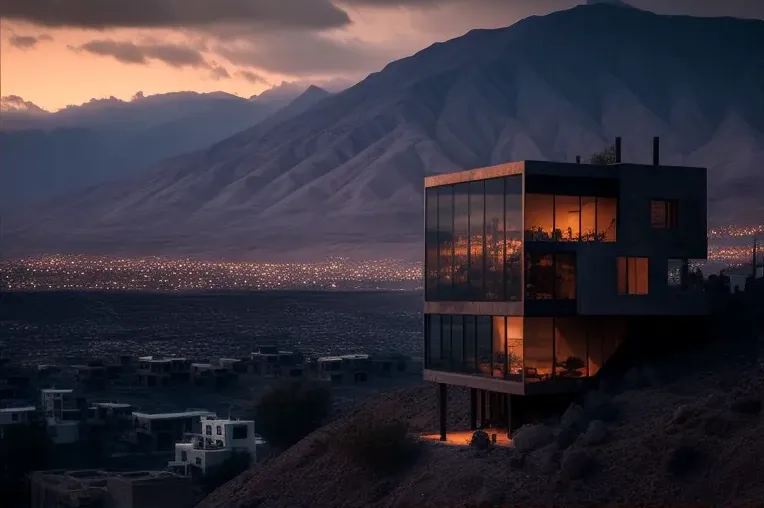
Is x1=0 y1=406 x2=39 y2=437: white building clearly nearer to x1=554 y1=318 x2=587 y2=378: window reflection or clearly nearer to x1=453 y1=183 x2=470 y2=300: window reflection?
x1=453 y1=183 x2=470 y2=300: window reflection

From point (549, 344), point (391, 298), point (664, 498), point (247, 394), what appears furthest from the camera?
point (391, 298)

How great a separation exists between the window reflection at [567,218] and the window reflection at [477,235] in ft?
5.68

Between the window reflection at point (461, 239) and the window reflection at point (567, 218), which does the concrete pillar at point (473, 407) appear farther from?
the window reflection at point (567, 218)

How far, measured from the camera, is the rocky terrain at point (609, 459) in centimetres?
2522

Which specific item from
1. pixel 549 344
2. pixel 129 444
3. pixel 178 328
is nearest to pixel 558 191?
pixel 549 344

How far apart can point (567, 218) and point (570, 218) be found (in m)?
0.08

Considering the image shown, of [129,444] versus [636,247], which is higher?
[636,247]

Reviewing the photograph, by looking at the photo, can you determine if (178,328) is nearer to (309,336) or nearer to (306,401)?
(309,336)

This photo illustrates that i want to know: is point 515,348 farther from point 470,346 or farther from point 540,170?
point 540,170

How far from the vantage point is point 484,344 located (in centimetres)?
3166

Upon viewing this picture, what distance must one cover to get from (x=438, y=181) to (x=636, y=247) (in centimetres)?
508

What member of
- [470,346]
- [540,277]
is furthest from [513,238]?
[470,346]

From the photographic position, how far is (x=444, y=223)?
3306cm

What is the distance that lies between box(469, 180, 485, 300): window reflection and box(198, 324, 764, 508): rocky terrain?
381 centimetres
